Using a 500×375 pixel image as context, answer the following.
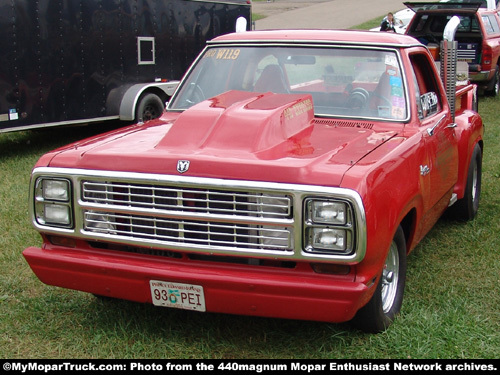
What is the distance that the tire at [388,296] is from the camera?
379cm

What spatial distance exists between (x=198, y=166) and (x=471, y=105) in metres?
4.07

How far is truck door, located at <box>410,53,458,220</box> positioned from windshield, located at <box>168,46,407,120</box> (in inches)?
9.9

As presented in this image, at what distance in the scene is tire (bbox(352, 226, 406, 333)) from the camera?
3785 mm

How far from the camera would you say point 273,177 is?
11.1 ft

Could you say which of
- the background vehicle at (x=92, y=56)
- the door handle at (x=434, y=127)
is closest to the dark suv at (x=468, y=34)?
the background vehicle at (x=92, y=56)

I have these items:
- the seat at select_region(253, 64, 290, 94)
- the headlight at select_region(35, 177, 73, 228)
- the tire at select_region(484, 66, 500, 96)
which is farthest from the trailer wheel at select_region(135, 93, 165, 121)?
the tire at select_region(484, 66, 500, 96)

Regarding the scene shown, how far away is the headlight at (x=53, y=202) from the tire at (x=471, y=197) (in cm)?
361

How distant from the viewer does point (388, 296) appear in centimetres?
413

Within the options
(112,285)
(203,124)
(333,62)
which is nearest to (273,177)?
(203,124)

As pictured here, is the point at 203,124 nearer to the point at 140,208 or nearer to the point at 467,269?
the point at 140,208

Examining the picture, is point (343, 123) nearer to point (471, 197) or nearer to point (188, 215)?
point (188, 215)

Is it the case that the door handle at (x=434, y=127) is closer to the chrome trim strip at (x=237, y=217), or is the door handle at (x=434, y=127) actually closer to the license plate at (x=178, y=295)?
the chrome trim strip at (x=237, y=217)

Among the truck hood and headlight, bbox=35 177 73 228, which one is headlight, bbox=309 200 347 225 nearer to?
the truck hood
